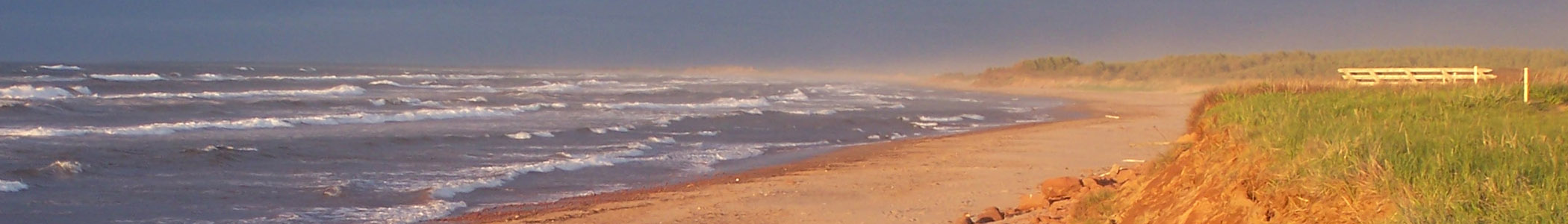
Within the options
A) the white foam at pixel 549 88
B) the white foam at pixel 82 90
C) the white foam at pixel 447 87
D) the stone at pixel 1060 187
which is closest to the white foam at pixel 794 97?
the white foam at pixel 549 88

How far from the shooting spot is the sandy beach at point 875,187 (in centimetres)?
1124

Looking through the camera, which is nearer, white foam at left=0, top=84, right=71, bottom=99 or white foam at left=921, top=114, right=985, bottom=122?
white foam at left=921, top=114, right=985, bottom=122

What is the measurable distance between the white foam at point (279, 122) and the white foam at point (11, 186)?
7857 mm

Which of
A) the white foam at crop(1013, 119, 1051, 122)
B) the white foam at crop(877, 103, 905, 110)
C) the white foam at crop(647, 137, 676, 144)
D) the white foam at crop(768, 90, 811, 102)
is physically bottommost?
the white foam at crop(1013, 119, 1051, 122)

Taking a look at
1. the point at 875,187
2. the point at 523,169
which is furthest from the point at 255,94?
the point at 875,187

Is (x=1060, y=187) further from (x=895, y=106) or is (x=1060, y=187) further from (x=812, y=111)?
(x=895, y=106)

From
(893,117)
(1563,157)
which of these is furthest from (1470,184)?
(893,117)

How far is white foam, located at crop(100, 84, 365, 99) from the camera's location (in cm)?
3706

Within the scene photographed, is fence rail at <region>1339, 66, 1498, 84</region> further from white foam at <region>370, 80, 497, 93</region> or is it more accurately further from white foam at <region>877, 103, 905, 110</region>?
white foam at <region>370, 80, 497, 93</region>

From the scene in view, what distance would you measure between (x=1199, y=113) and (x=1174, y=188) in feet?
12.8

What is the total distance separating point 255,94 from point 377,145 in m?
22.7

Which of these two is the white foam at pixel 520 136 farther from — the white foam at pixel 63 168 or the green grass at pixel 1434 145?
the green grass at pixel 1434 145

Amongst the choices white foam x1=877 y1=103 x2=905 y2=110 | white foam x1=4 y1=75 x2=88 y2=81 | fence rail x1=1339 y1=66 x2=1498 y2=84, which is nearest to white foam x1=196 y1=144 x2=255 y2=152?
fence rail x1=1339 y1=66 x2=1498 y2=84

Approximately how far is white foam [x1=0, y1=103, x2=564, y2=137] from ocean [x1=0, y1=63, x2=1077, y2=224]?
60 millimetres
